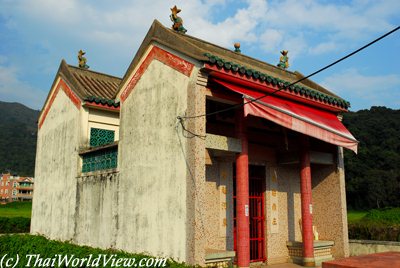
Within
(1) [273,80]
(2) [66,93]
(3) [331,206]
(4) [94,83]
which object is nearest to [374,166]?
(3) [331,206]

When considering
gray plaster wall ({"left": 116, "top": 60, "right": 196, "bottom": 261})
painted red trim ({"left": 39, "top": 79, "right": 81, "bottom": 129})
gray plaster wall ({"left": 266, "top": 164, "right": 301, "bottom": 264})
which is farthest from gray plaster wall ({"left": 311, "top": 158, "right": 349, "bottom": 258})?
painted red trim ({"left": 39, "top": 79, "right": 81, "bottom": 129})

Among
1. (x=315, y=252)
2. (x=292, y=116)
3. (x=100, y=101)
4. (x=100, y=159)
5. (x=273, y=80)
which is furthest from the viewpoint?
(x=100, y=101)

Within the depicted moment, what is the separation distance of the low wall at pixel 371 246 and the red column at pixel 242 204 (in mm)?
6363

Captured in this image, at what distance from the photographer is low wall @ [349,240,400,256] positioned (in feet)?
42.5

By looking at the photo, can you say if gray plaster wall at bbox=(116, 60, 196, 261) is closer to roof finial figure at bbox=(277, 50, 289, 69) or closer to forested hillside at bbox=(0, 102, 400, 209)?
roof finial figure at bbox=(277, 50, 289, 69)

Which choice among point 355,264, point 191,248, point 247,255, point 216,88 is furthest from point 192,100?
point 355,264

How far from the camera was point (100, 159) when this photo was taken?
1208cm

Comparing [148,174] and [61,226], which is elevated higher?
[148,174]

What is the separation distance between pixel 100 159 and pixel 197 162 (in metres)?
4.76

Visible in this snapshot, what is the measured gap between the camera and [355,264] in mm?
4836

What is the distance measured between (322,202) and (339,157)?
1514 millimetres

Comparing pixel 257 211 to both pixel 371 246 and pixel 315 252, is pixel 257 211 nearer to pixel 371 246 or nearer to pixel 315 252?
pixel 315 252

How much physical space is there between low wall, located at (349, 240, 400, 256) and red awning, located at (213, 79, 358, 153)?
4.90 metres

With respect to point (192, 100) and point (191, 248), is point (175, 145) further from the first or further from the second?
point (191, 248)
